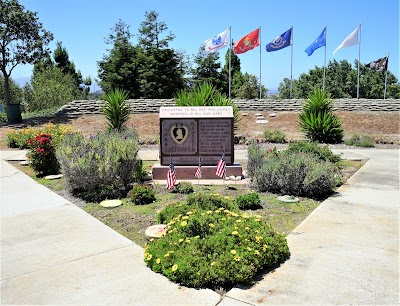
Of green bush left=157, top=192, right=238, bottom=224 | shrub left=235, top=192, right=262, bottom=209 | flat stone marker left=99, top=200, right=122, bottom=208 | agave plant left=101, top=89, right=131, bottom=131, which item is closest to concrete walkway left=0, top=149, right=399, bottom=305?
flat stone marker left=99, top=200, right=122, bottom=208

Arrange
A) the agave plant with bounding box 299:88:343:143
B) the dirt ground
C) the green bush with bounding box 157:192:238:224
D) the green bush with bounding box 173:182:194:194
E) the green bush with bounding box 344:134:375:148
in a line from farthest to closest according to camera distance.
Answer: the dirt ground, the agave plant with bounding box 299:88:343:143, the green bush with bounding box 344:134:375:148, the green bush with bounding box 173:182:194:194, the green bush with bounding box 157:192:238:224

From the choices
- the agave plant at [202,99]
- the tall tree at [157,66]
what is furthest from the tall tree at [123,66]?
the agave plant at [202,99]

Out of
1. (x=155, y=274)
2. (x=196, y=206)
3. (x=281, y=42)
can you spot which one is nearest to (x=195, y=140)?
(x=196, y=206)

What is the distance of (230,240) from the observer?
4.06 m

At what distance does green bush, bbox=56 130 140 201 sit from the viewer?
23.7 ft

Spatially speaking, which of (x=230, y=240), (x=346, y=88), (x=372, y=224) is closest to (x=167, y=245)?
(x=230, y=240)

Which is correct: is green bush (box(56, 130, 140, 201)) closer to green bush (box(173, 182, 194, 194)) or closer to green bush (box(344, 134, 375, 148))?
green bush (box(173, 182, 194, 194))

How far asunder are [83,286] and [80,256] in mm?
769

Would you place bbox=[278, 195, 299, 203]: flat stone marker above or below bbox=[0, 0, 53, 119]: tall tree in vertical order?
below

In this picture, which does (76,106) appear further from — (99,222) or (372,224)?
(372,224)

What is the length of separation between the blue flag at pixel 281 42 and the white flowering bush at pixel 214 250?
22452mm

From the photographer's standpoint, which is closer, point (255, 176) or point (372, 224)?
point (372, 224)

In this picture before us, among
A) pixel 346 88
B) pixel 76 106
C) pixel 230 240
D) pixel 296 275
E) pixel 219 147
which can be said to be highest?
pixel 346 88

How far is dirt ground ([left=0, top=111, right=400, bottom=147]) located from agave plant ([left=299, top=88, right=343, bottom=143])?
3.32ft
